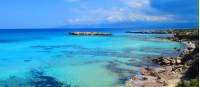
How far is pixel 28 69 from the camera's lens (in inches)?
1160

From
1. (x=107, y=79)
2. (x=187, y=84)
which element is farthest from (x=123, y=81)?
(x=187, y=84)

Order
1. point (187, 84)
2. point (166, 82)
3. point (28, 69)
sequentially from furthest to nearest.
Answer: point (28, 69)
point (166, 82)
point (187, 84)

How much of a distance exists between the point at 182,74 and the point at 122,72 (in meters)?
4.92

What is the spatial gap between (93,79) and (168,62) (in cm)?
909

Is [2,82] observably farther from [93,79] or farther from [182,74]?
[182,74]

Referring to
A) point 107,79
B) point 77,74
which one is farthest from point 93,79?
point 77,74

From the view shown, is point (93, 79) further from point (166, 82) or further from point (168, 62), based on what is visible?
point (168, 62)

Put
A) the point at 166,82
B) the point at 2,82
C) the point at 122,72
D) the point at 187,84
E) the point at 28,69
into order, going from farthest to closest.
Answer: the point at 28,69
the point at 122,72
the point at 2,82
the point at 166,82
the point at 187,84

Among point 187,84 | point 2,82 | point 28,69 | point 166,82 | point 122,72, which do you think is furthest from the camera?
point 28,69

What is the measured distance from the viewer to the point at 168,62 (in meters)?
30.1

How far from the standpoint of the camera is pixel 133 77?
2384 cm

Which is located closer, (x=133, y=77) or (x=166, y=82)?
(x=166, y=82)

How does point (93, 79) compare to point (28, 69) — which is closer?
point (93, 79)

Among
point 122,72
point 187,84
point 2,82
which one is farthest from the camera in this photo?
point 122,72
